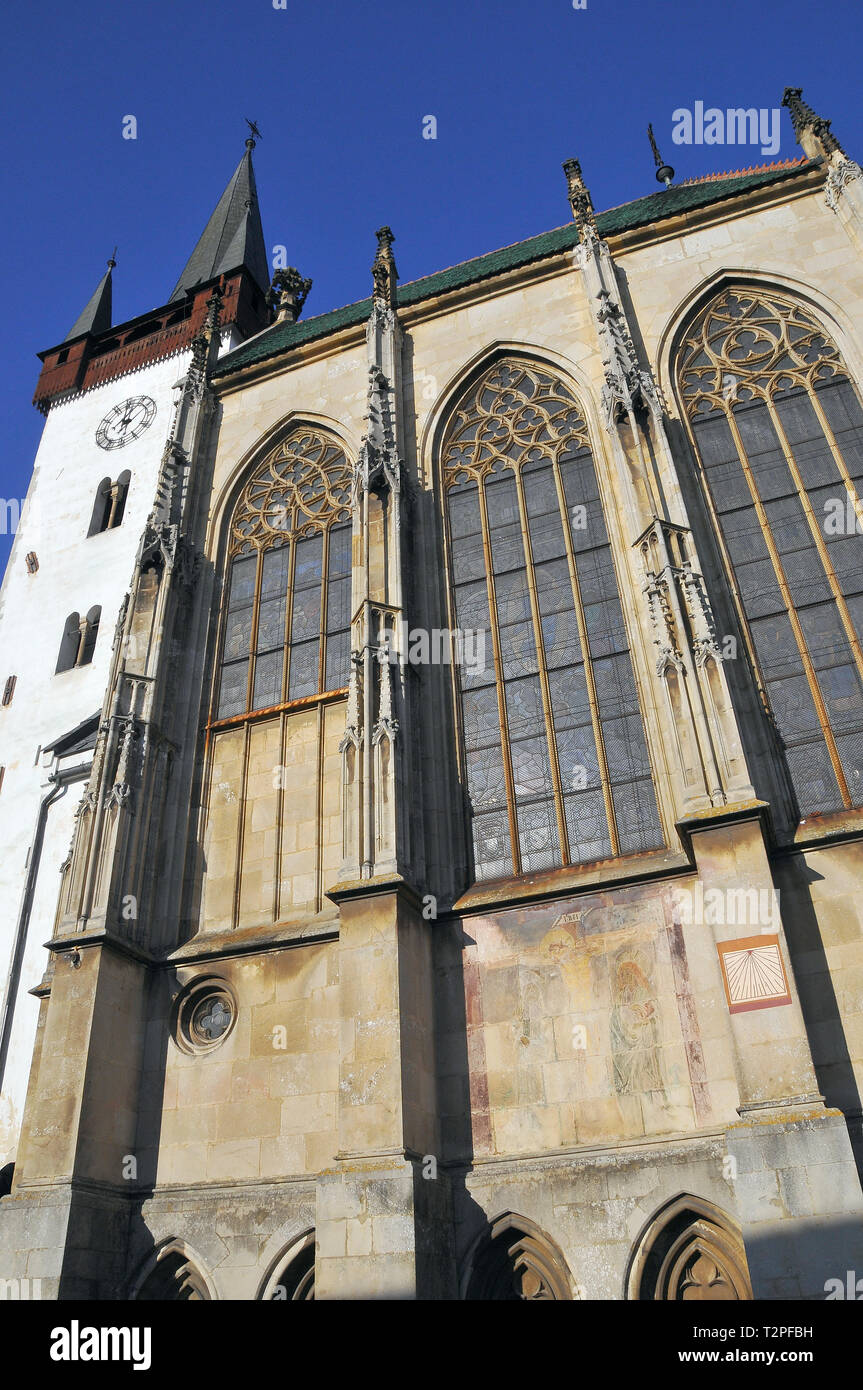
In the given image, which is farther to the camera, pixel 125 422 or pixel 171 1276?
pixel 125 422

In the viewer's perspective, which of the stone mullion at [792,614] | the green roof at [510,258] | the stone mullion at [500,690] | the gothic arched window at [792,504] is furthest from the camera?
the green roof at [510,258]

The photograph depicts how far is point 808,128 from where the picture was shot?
16047mm

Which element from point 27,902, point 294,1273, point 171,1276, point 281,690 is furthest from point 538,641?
point 27,902

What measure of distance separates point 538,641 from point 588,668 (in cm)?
82

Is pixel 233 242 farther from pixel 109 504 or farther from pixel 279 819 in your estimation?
pixel 279 819

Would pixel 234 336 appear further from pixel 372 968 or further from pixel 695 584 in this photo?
pixel 372 968

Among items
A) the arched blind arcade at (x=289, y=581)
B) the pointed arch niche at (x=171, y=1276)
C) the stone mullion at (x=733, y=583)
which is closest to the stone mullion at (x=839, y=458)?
the stone mullion at (x=733, y=583)

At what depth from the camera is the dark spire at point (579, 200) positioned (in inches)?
627

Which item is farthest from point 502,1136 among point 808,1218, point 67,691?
point 67,691

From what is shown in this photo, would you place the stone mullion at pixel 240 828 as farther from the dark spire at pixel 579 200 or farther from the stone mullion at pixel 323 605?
the dark spire at pixel 579 200

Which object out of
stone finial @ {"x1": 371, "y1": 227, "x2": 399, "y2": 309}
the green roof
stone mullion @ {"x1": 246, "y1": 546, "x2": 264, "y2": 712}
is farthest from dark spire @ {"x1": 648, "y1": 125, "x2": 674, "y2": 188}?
stone mullion @ {"x1": 246, "y1": 546, "x2": 264, "y2": 712}

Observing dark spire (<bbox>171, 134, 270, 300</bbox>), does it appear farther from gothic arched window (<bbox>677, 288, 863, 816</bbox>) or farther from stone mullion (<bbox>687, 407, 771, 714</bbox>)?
stone mullion (<bbox>687, 407, 771, 714</bbox>)

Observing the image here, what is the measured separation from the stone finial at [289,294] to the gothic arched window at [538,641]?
459 inches
